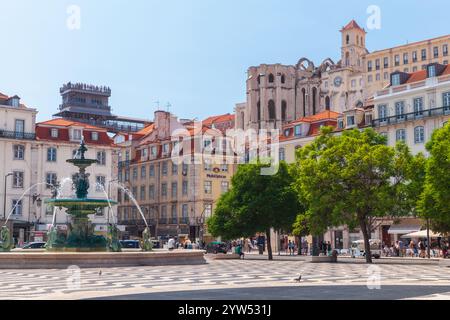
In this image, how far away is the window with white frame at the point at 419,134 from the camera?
5553 cm

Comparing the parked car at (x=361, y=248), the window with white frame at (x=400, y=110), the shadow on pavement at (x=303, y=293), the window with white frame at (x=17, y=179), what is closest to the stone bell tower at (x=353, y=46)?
the window with white frame at (x=400, y=110)

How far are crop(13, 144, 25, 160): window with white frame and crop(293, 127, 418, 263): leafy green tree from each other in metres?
30.7

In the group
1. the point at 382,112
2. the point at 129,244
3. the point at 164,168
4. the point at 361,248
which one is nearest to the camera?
the point at 129,244

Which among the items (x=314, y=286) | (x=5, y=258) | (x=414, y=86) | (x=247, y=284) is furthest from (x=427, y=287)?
(x=414, y=86)

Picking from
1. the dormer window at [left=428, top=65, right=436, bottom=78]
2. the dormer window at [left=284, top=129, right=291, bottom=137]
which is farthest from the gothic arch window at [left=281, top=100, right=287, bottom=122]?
the dormer window at [left=428, top=65, right=436, bottom=78]

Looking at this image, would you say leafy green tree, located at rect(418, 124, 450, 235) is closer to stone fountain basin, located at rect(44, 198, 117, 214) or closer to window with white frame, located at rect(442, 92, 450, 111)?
stone fountain basin, located at rect(44, 198, 117, 214)

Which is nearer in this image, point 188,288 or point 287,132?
point 188,288

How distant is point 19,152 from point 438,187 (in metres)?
39.5

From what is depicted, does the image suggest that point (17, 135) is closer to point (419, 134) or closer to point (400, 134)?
point (400, 134)

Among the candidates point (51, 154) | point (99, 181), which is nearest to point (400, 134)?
point (99, 181)

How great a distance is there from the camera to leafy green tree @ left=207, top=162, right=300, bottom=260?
4616 cm

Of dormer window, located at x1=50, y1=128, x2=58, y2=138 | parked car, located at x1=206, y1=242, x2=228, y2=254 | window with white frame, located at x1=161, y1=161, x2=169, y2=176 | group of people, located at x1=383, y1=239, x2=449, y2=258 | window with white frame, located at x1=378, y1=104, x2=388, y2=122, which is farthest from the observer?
window with white frame, located at x1=161, y1=161, x2=169, y2=176

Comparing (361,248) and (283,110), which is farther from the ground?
(283,110)

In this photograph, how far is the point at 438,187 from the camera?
34750 mm
